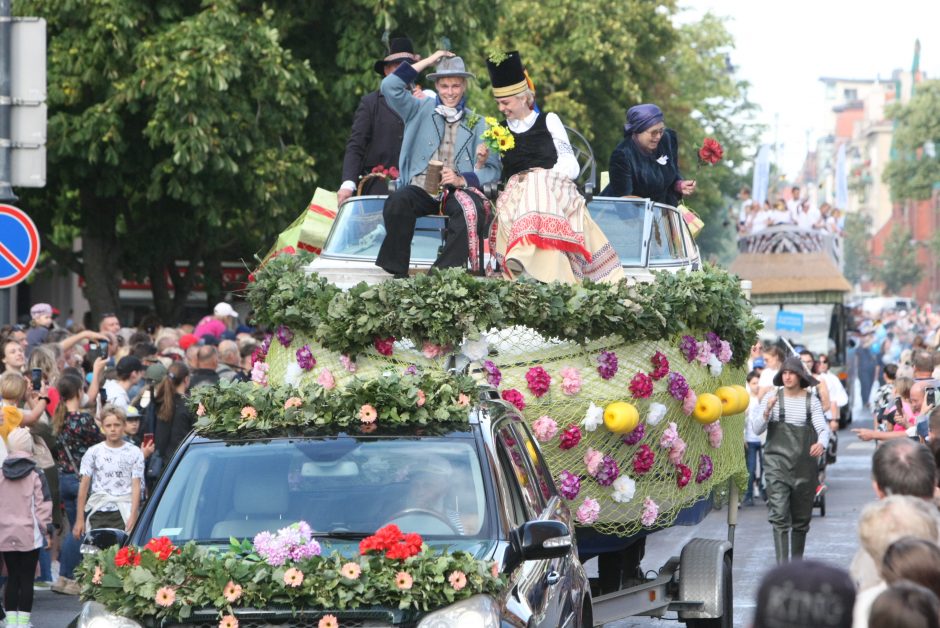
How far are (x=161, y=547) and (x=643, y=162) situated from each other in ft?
21.0

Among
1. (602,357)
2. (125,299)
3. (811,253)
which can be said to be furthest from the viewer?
(125,299)

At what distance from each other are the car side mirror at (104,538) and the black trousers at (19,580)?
392 cm

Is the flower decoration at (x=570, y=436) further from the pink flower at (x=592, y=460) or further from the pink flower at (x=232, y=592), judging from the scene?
the pink flower at (x=232, y=592)

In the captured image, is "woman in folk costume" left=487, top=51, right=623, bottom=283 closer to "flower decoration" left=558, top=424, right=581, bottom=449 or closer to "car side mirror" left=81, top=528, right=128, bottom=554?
"flower decoration" left=558, top=424, right=581, bottom=449

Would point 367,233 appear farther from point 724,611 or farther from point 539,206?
point 724,611

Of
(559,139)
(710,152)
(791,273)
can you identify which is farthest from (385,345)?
(791,273)

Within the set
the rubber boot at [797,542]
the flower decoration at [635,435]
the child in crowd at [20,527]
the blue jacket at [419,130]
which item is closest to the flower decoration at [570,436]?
the flower decoration at [635,435]

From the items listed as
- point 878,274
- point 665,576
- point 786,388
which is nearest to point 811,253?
point 786,388

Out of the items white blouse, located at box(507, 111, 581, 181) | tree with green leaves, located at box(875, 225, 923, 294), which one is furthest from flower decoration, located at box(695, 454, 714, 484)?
tree with green leaves, located at box(875, 225, 923, 294)

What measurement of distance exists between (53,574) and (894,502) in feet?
32.2

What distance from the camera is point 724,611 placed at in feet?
31.8

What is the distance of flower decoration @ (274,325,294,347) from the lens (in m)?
9.88

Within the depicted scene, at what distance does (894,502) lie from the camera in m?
5.31

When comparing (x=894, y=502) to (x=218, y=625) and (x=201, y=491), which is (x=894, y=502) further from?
(x=201, y=491)
